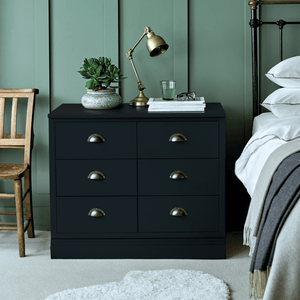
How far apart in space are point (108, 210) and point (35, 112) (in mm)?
895

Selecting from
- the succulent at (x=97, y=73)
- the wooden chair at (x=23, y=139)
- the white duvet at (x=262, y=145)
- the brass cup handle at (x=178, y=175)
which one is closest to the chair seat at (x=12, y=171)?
the wooden chair at (x=23, y=139)

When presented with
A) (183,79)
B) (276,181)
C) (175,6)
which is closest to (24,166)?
(183,79)

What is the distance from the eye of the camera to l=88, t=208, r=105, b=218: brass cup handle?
88.0 inches

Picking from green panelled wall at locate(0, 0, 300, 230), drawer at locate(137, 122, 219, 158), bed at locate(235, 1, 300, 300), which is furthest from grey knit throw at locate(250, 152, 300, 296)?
green panelled wall at locate(0, 0, 300, 230)

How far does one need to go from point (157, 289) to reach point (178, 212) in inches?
18.2

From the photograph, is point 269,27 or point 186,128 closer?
point 186,128

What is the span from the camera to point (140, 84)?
2520 mm

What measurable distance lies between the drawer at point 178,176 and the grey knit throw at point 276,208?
707mm

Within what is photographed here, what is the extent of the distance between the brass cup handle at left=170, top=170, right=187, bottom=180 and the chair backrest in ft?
2.95

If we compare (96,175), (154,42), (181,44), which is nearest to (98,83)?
(154,42)

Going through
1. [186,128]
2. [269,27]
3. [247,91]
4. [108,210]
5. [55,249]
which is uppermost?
[269,27]

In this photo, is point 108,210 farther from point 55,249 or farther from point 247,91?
point 247,91

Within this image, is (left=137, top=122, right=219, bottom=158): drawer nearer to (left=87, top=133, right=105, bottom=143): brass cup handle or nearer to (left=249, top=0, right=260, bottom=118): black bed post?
(left=87, top=133, right=105, bottom=143): brass cup handle

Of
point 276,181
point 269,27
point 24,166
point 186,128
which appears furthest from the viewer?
point 269,27
